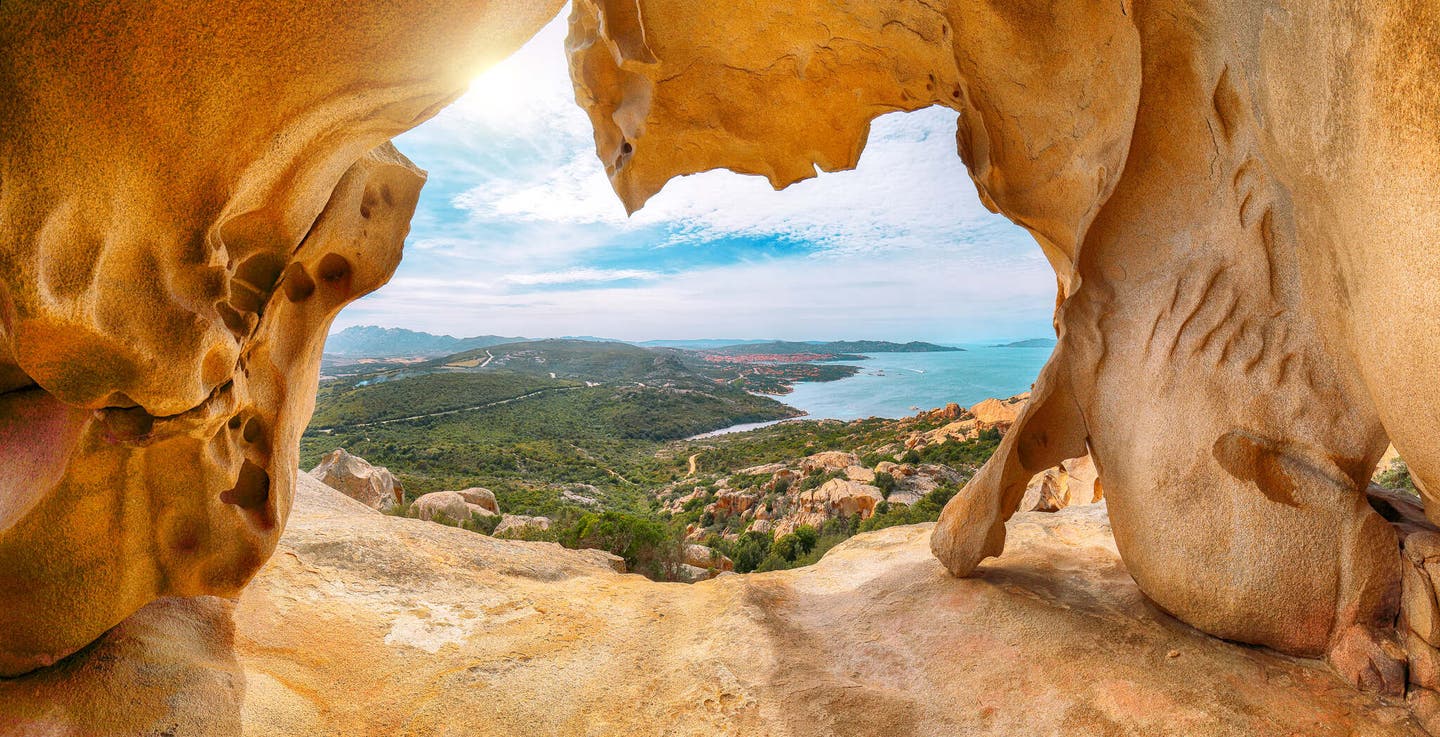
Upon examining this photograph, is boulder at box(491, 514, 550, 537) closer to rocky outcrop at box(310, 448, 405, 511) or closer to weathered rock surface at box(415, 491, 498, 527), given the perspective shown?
weathered rock surface at box(415, 491, 498, 527)

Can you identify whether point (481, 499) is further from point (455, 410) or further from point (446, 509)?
point (455, 410)

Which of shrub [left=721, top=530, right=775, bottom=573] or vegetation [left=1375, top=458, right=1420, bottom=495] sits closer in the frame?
vegetation [left=1375, top=458, right=1420, bottom=495]

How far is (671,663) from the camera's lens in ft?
11.6

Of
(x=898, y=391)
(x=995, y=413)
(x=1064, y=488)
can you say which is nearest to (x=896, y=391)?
(x=898, y=391)

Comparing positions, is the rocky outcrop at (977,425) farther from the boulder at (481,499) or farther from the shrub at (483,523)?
the shrub at (483,523)

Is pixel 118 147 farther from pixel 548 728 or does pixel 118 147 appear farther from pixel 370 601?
pixel 370 601

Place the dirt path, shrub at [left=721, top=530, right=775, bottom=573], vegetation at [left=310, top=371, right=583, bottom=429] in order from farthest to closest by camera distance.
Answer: vegetation at [left=310, top=371, right=583, bottom=429] → the dirt path → shrub at [left=721, top=530, right=775, bottom=573]

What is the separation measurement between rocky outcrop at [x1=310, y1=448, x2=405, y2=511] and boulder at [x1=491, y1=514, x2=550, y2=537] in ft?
8.05


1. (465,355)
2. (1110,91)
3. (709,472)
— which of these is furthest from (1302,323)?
(465,355)

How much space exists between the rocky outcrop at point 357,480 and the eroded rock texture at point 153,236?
8.53 m

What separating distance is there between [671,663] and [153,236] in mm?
3246

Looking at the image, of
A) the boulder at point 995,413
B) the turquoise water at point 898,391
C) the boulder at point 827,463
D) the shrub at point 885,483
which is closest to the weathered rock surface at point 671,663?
the shrub at point 885,483

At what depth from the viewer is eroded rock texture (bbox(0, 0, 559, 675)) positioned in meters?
1.65

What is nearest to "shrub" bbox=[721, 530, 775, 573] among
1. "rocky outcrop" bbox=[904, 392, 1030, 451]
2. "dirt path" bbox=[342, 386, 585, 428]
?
"rocky outcrop" bbox=[904, 392, 1030, 451]
